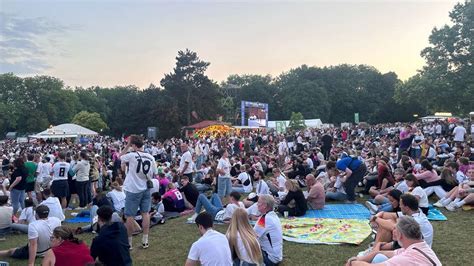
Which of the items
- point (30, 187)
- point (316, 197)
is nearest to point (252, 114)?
point (316, 197)

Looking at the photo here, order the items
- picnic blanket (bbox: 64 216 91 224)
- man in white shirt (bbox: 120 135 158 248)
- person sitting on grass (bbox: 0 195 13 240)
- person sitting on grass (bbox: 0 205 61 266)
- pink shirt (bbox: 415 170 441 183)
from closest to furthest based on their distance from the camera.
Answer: person sitting on grass (bbox: 0 205 61 266), man in white shirt (bbox: 120 135 158 248), person sitting on grass (bbox: 0 195 13 240), picnic blanket (bbox: 64 216 91 224), pink shirt (bbox: 415 170 441 183)

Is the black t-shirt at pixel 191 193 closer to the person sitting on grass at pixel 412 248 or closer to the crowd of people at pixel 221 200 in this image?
the crowd of people at pixel 221 200

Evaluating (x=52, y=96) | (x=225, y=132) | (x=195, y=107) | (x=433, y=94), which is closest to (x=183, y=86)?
(x=195, y=107)

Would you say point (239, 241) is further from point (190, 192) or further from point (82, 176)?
point (82, 176)

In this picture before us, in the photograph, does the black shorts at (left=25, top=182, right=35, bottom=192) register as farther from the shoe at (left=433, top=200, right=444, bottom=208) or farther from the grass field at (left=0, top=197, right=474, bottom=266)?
the shoe at (left=433, top=200, right=444, bottom=208)

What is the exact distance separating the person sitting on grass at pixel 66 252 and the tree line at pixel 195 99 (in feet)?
148

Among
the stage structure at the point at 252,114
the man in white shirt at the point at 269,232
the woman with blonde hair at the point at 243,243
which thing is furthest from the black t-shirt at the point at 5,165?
the stage structure at the point at 252,114

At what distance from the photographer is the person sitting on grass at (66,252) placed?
4668 millimetres

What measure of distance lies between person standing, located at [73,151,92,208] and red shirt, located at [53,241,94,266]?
7.57 metres

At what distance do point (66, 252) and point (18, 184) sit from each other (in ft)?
21.5

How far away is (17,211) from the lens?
10.5 meters

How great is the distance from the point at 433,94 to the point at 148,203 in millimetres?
32787

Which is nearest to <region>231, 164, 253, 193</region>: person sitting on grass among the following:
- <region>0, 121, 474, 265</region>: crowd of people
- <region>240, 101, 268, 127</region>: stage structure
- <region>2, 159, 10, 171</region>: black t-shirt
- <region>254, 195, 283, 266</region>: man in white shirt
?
<region>0, 121, 474, 265</region>: crowd of people

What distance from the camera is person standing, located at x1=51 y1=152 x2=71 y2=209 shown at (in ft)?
36.9
